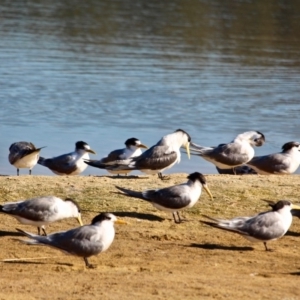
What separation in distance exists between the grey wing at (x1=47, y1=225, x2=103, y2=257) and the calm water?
641 cm

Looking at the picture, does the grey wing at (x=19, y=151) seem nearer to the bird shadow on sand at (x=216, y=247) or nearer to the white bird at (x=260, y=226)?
the bird shadow on sand at (x=216, y=247)

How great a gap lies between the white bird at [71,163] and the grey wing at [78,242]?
530cm

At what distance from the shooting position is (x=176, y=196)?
10578mm

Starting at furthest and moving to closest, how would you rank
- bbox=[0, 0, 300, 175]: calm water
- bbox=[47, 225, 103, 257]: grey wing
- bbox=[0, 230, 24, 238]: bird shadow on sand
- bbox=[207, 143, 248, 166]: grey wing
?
bbox=[0, 0, 300, 175]: calm water, bbox=[207, 143, 248, 166]: grey wing, bbox=[0, 230, 24, 238]: bird shadow on sand, bbox=[47, 225, 103, 257]: grey wing

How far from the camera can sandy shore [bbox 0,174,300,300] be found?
Result: 808cm

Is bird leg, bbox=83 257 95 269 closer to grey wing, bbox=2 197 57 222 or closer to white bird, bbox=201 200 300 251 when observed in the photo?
grey wing, bbox=2 197 57 222

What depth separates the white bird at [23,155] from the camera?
1404 centimetres

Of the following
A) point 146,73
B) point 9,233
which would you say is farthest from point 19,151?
point 146,73

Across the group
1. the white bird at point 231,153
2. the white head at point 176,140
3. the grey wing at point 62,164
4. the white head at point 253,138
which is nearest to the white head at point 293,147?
the white bird at point 231,153

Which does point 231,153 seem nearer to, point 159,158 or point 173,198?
point 159,158

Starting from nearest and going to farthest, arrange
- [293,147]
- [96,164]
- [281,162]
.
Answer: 1. [281,162]
2. [293,147]
3. [96,164]

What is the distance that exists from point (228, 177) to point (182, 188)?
1.97 metres

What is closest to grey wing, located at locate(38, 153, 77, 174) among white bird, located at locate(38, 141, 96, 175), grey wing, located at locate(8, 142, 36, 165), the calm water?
white bird, located at locate(38, 141, 96, 175)

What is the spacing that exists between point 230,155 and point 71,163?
7.55 feet
